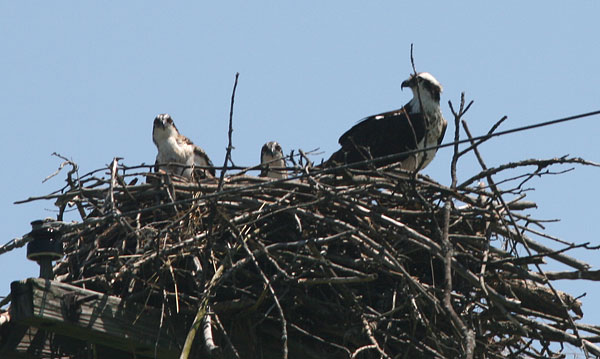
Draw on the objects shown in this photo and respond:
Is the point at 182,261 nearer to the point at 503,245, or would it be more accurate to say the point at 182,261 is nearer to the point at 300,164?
the point at 300,164

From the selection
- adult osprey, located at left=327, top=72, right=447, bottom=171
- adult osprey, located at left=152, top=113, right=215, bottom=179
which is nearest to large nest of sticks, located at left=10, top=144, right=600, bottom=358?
adult osprey, located at left=327, top=72, right=447, bottom=171

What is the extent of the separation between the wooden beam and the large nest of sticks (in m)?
0.14

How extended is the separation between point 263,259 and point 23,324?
1.63m

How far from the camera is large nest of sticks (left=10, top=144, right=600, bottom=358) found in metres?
5.66

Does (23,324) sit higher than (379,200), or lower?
lower

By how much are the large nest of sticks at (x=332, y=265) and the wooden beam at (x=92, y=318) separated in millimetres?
142

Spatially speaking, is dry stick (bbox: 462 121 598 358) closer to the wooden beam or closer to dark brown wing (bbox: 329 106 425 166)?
the wooden beam

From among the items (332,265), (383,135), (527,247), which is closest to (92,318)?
(332,265)

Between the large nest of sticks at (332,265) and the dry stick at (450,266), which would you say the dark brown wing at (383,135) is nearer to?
the large nest of sticks at (332,265)

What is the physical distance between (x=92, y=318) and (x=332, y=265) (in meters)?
1.34

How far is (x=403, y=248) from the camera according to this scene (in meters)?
6.34

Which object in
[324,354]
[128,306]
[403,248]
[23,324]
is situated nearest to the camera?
[23,324]

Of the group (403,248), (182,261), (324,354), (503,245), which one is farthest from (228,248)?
(503,245)

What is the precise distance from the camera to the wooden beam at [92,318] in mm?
4922
